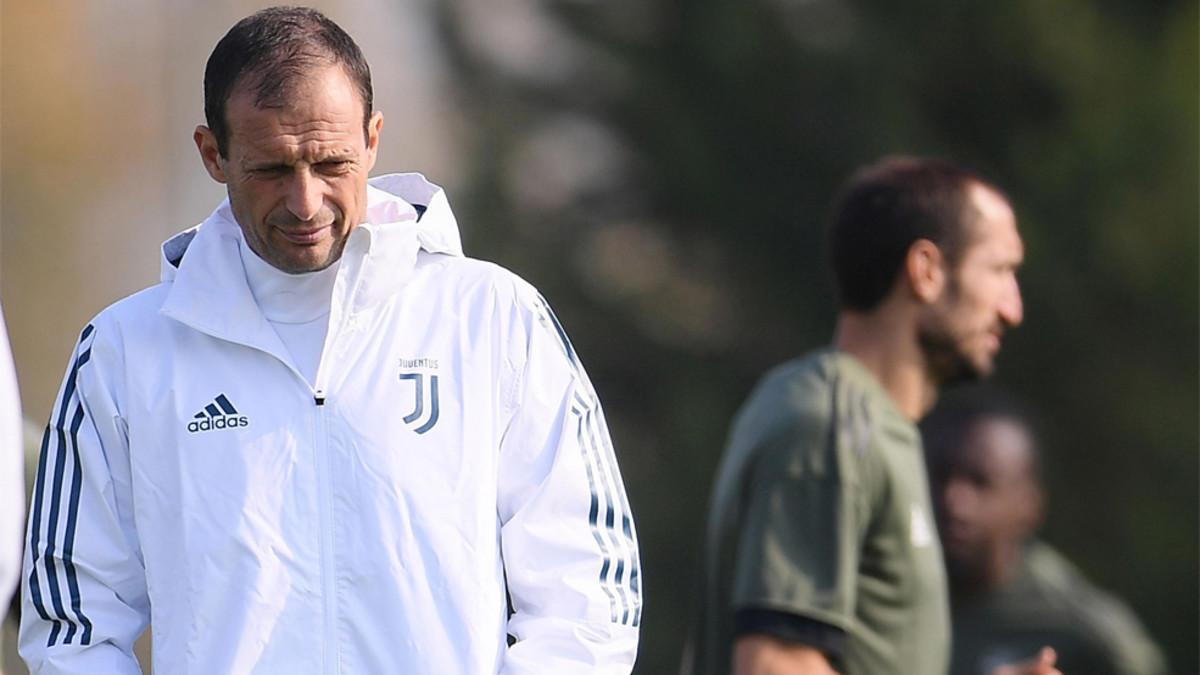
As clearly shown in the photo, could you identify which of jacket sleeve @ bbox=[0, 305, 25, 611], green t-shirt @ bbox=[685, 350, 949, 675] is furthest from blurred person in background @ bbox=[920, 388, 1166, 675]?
jacket sleeve @ bbox=[0, 305, 25, 611]

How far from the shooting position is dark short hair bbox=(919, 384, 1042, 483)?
4121 millimetres

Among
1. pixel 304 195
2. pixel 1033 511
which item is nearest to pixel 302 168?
pixel 304 195

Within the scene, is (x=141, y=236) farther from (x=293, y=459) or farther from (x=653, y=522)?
(x=293, y=459)

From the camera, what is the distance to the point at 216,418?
1.90 metres

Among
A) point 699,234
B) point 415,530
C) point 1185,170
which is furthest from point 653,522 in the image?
point 415,530

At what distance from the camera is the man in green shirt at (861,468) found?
2994 millimetres

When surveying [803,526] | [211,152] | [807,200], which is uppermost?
[807,200]

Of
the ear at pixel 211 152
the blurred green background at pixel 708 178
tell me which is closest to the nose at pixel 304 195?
the ear at pixel 211 152

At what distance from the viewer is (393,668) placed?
184 cm

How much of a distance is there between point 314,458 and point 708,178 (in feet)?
12.6

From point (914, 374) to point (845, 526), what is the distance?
0.46m

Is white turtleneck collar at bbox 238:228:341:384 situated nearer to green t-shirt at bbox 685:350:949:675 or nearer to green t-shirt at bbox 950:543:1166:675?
green t-shirt at bbox 685:350:949:675

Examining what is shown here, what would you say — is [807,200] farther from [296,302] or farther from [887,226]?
[296,302]

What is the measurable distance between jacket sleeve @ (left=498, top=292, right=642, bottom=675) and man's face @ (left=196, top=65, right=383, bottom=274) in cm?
24
